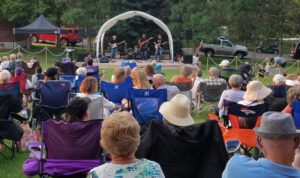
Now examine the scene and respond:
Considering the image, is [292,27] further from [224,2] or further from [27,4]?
[27,4]

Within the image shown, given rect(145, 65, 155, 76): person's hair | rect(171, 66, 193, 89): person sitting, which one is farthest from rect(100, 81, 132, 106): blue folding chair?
rect(171, 66, 193, 89): person sitting

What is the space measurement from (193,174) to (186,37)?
25.3m

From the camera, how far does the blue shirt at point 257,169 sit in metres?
2.76

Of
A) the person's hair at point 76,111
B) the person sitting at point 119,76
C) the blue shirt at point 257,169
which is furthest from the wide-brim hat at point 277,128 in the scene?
the person sitting at point 119,76

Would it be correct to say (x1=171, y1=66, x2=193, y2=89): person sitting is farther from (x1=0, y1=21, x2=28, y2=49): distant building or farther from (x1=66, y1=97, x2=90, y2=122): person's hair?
(x1=0, y1=21, x2=28, y2=49): distant building

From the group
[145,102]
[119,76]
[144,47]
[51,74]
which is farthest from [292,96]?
[144,47]

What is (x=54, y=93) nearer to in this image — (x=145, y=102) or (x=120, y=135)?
(x=145, y=102)

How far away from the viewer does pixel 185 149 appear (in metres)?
4.44

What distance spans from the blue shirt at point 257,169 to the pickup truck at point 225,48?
30483mm

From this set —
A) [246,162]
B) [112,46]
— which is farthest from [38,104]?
[112,46]

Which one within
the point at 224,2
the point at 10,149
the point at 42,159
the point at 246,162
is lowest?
the point at 10,149

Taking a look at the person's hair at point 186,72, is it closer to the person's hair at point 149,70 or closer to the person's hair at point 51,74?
the person's hair at point 149,70

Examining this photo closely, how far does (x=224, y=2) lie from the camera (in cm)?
2989

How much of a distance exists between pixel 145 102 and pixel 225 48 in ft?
88.1
